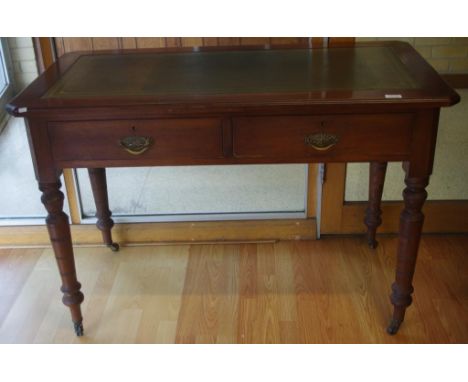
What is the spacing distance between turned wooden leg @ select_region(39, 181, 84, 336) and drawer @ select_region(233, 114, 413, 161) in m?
0.56

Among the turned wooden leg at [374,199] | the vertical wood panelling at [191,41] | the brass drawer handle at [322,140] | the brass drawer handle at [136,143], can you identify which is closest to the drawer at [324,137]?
the brass drawer handle at [322,140]

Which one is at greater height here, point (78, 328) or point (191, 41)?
point (191, 41)

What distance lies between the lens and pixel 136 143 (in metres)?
1.62

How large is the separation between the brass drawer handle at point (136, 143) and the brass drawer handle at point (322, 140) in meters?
0.45

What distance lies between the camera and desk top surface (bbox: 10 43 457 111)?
157cm

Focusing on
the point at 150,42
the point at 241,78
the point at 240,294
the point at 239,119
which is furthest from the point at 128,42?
the point at 240,294

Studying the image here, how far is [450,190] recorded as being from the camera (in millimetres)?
2369

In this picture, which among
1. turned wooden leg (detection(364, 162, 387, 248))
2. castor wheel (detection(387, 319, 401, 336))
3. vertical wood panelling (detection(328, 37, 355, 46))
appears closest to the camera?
castor wheel (detection(387, 319, 401, 336))

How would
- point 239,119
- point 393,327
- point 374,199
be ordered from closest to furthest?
point 239,119 < point 393,327 < point 374,199

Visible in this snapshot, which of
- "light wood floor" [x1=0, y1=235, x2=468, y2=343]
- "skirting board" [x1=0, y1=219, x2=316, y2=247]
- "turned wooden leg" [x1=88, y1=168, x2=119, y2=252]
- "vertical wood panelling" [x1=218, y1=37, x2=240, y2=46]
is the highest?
"vertical wood panelling" [x1=218, y1=37, x2=240, y2=46]

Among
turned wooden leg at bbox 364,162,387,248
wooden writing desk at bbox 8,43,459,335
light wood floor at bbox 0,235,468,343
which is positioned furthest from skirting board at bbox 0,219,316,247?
wooden writing desk at bbox 8,43,459,335

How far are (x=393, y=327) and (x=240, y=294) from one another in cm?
55

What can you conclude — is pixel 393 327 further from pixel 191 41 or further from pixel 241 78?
pixel 191 41

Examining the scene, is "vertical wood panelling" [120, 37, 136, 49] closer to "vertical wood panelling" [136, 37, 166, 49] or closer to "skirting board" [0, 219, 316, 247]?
"vertical wood panelling" [136, 37, 166, 49]
